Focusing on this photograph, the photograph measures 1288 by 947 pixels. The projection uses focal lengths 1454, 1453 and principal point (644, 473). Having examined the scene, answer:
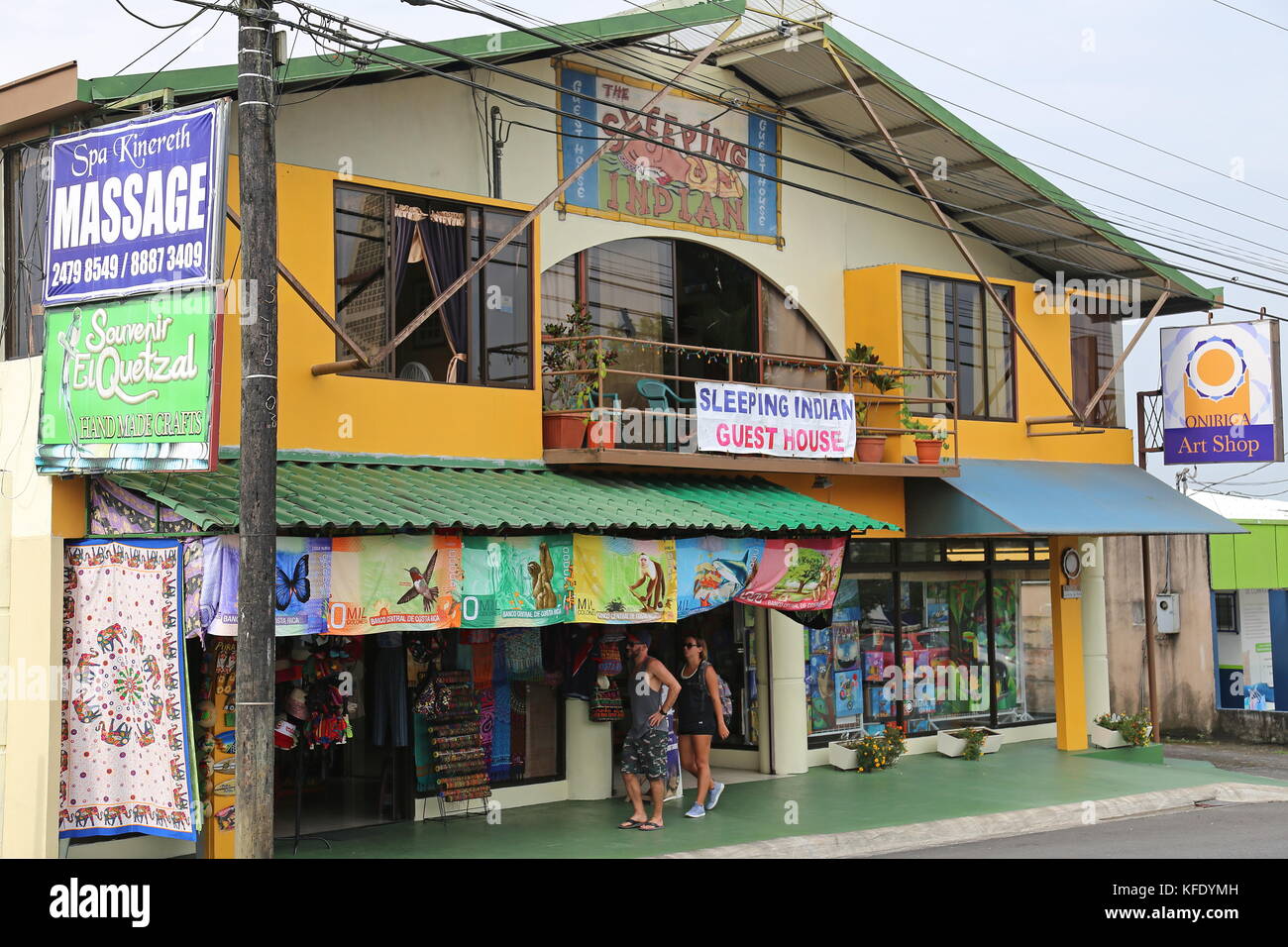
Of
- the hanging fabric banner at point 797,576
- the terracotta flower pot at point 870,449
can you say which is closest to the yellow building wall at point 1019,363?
the terracotta flower pot at point 870,449

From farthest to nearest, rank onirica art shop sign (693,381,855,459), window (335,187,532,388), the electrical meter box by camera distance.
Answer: the electrical meter box
onirica art shop sign (693,381,855,459)
window (335,187,532,388)

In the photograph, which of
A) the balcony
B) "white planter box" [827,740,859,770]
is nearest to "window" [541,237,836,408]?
the balcony

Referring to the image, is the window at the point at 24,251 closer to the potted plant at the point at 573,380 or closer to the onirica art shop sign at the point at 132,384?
the onirica art shop sign at the point at 132,384

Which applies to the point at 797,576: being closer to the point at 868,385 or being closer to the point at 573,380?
the point at 573,380

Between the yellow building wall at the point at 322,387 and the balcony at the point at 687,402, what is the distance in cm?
128

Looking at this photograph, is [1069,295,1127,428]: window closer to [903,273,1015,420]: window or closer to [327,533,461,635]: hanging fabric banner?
[903,273,1015,420]: window

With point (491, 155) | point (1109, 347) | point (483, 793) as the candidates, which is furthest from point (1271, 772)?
point (491, 155)

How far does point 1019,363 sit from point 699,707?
908cm

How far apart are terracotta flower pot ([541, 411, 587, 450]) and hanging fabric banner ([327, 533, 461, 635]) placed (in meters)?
2.72

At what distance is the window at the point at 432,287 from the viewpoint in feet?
47.6

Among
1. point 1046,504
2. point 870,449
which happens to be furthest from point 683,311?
point 1046,504

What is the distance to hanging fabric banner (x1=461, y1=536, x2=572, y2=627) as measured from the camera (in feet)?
44.0

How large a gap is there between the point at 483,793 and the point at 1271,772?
11.7m
